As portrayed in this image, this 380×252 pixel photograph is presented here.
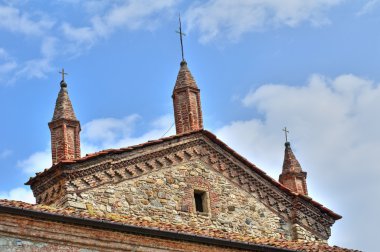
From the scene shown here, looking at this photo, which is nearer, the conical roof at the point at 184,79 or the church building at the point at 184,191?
the church building at the point at 184,191

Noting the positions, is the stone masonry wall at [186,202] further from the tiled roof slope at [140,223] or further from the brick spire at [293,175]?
the tiled roof slope at [140,223]

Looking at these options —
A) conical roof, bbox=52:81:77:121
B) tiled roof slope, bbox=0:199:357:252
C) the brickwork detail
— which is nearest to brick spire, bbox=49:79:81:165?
conical roof, bbox=52:81:77:121

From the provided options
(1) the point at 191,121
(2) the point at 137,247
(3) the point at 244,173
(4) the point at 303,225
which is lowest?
(2) the point at 137,247

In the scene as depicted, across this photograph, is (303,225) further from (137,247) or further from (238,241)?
(137,247)

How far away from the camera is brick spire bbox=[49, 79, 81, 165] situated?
19172 millimetres

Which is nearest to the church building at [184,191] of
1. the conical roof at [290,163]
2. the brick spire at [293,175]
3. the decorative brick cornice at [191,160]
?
the decorative brick cornice at [191,160]

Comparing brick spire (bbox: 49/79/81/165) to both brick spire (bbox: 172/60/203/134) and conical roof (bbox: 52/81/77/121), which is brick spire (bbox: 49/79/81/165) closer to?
conical roof (bbox: 52/81/77/121)

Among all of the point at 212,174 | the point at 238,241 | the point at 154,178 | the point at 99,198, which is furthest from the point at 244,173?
the point at 238,241

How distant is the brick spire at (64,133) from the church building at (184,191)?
0.02m

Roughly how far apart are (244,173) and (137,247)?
22.3 feet

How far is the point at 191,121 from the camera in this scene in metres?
20.7

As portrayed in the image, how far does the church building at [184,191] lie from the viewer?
15.4 meters

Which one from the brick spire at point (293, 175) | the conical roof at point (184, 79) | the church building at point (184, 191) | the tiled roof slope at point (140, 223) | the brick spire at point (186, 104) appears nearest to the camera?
the tiled roof slope at point (140, 223)

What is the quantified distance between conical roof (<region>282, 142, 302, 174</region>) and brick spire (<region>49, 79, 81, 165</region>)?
6503mm
